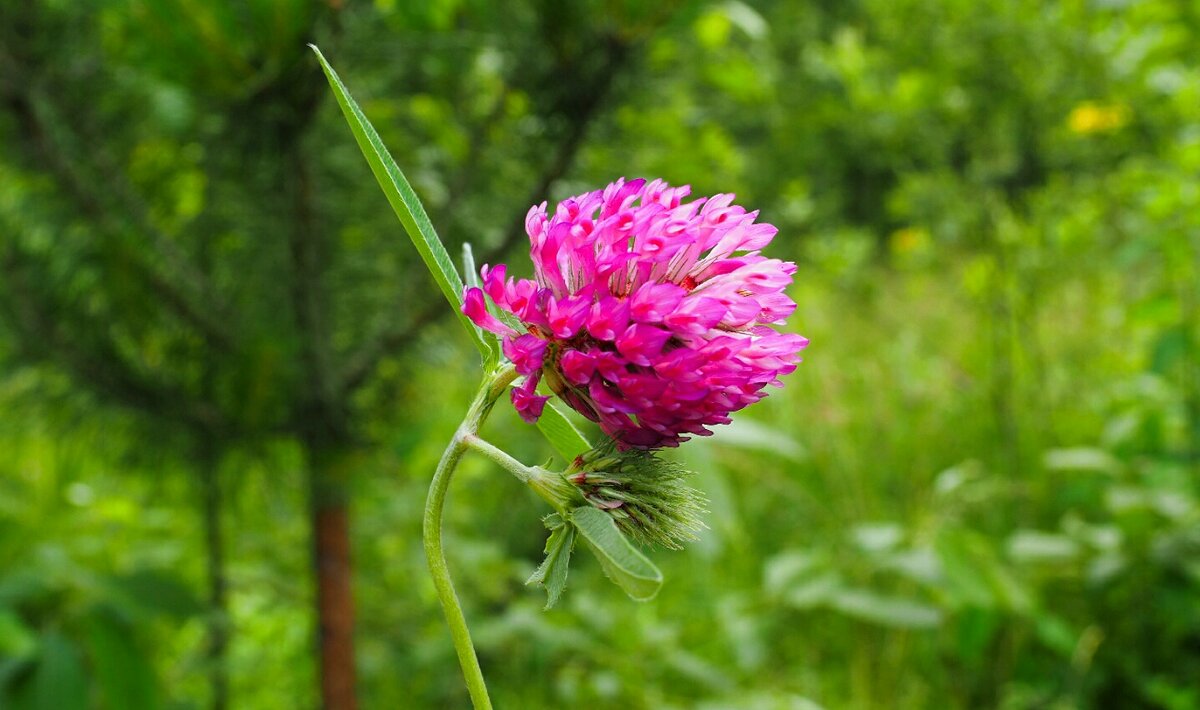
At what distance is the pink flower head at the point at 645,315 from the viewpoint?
562 millimetres

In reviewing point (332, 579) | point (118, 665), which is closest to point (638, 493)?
point (118, 665)

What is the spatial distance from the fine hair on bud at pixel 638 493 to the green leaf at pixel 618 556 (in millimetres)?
28

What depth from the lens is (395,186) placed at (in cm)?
54

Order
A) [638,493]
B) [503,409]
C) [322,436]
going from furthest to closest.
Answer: [503,409] → [322,436] → [638,493]

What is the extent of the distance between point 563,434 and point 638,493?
7 cm

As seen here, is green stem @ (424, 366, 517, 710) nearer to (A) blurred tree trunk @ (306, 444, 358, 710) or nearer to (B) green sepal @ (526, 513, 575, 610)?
(B) green sepal @ (526, 513, 575, 610)

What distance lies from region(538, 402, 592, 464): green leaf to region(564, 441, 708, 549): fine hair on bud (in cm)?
3

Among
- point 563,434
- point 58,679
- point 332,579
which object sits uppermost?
point 332,579

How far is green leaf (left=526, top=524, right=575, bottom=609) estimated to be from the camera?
22.6 inches

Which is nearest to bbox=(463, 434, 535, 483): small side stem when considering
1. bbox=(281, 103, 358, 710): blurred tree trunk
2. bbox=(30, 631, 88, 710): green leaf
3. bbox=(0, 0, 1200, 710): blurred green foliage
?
bbox=(0, 0, 1200, 710): blurred green foliage

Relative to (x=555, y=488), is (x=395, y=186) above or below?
above

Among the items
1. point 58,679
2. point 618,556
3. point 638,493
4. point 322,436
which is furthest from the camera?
point 322,436

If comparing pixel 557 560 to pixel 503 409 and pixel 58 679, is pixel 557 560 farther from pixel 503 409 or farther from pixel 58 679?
pixel 503 409

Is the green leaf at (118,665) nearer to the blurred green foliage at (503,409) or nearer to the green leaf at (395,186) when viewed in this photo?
the blurred green foliage at (503,409)
